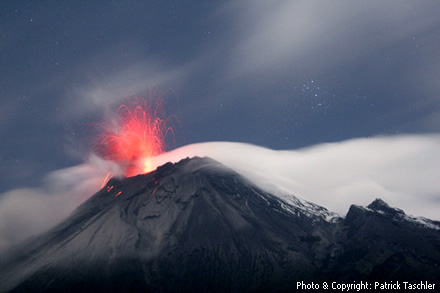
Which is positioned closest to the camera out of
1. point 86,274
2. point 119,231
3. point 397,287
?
point 397,287

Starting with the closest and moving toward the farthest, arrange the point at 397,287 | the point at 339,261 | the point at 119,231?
the point at 397,287
the point at 339,261
the point at 119,231

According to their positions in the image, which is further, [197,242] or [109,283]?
[197,242]

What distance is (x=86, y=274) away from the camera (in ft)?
513

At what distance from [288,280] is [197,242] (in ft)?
148

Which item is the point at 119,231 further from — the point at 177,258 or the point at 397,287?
the point at 397,287

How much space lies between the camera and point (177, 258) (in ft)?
541

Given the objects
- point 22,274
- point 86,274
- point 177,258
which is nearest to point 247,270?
point 177,258

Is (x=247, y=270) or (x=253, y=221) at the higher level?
(x=253, y=221)

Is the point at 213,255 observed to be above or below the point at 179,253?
below

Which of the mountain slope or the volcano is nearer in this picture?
the volcano

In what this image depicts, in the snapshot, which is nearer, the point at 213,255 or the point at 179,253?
the point at 213,255

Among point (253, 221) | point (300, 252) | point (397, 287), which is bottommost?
point (397, 287)

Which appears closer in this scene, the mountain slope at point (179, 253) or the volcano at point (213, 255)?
the volcano at point (213, 255)

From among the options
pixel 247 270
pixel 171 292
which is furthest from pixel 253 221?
pixel 171 292
